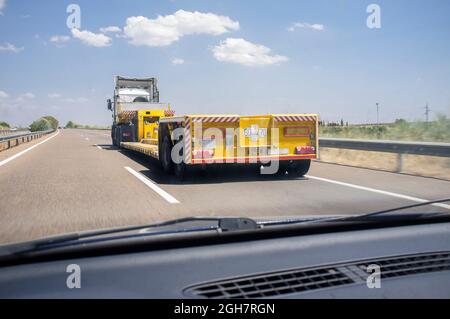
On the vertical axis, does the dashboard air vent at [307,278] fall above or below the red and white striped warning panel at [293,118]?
below

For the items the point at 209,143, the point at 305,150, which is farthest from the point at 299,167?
the point at 209,143

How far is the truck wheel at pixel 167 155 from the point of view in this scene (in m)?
11.3

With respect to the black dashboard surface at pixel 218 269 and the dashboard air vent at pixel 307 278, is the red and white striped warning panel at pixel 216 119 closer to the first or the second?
the black dashboard surface at pixel 218 269

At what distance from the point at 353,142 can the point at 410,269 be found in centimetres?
1266

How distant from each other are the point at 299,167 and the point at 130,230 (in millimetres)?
8878

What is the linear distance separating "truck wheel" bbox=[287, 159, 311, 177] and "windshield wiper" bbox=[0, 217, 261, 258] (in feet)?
27.7

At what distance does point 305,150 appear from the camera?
1077 cm

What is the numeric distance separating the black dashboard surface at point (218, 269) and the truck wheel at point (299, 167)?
8388 mm

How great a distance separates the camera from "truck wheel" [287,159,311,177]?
11.1 metres

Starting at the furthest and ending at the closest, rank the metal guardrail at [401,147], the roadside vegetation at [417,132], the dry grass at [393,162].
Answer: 1. the roadside vegetation at [417,132]
2. the dry grass at [393,162]
3. the metal guardrail at [401,147]

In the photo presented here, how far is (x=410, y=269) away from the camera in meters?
2.46

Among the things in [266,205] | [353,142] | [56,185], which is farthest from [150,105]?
[266,205]

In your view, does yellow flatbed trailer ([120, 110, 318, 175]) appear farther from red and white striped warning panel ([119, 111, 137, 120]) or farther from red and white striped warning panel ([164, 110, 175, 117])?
red and white striped warning panel ([119, 111, 137, 120])

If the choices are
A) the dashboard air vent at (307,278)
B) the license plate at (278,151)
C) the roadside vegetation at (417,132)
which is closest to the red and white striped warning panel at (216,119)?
the license plate at (278,151)
